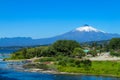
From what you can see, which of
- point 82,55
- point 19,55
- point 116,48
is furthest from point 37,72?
point 116,48

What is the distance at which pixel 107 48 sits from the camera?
126 m

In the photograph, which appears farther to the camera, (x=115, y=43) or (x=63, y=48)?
(x=115, y=43)

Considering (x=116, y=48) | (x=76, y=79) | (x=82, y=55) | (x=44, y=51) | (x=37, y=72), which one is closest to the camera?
(x=76, y=79)

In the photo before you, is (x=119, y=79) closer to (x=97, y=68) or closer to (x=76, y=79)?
(x=76, y=79)

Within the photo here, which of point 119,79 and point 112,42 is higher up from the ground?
point 112,42

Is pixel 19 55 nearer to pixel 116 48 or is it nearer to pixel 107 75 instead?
pixel 116 48

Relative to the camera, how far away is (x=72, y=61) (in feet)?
236

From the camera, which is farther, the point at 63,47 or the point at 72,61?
the point at 63,47

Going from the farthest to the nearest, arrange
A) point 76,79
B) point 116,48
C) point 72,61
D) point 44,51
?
point 116,48
point 44,51
point 72,61
point 76,79

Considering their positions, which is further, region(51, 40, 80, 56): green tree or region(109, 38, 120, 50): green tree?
region(109, 38, 120, 50): green tree

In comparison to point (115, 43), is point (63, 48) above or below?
below

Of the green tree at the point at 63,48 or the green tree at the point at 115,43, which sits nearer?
the green tree at the point at 63,48

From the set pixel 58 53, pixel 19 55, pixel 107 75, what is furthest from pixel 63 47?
pixel 107 75

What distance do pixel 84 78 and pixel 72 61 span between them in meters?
20.7
